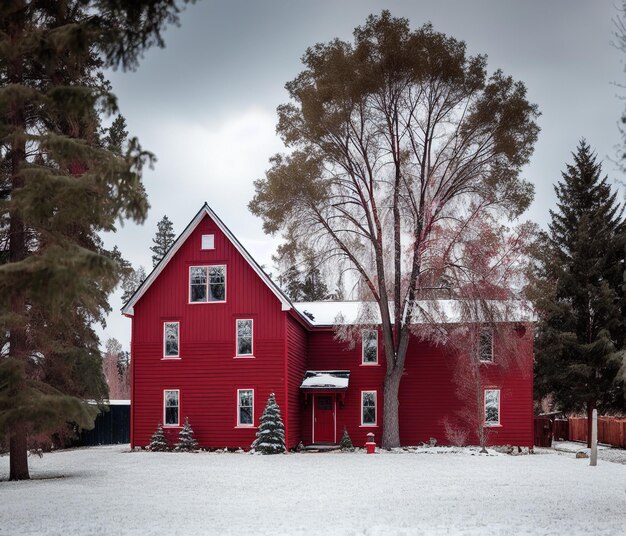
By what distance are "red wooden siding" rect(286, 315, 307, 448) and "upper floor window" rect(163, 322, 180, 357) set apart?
4.64m

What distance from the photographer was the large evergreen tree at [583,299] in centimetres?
3759

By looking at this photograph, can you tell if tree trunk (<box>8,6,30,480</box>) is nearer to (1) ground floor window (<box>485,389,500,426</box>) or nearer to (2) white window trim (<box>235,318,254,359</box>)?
(2) white window trim (<box>235,318,254,359</box>)

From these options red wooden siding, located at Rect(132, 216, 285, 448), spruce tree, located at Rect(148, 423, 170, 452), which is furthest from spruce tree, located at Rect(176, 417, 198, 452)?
spruce tree, located at Rect(148, 423, 170, 452)

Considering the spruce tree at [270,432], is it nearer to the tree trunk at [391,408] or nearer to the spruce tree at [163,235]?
the tree trunk at [391,408]

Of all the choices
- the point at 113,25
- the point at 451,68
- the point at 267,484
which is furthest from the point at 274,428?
the point at 113,25

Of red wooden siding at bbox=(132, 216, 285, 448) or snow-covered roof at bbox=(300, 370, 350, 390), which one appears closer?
red wooden siding at bbox=(132, 216, 285, 448)

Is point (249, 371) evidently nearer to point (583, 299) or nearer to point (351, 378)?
point (351, 378)

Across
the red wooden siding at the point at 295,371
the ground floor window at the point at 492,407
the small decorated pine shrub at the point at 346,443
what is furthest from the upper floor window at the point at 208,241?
the ground floor window at the point at 492,407

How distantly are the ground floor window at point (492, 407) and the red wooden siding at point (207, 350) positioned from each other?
9589 mm

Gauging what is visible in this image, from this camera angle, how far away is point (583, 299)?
1537 inches

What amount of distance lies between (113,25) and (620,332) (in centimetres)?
3418

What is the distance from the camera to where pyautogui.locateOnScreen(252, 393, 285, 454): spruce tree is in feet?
95.9

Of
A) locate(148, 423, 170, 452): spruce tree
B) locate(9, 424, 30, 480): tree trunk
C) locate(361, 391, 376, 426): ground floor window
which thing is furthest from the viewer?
locate(361, 391, 376, 426): ground floor window

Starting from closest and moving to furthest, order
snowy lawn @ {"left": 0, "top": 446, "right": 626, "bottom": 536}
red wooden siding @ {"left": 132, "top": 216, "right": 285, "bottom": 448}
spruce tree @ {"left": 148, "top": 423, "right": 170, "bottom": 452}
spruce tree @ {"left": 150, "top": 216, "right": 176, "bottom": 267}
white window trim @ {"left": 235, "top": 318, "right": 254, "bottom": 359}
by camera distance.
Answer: snowy lawn @ {"left": 0, "top": 446, "right": 626, "bottom": 536}, spruce tree @ {"left": 148, "top": 423, "right": 170, "bottom": 452}, red wooden siding @ {"left": 132, "top": 216, "right": 285, "bottom": 448}, white window trim @ {"left": 235, "top": 318, "right": 254, "bottom": 359}, spruce tree @ {"left": 150, "top": 216, "right": 176, "bottom": 267}
